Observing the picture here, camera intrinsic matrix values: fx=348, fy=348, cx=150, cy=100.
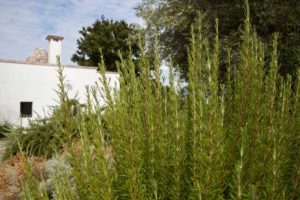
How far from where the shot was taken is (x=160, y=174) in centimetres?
187

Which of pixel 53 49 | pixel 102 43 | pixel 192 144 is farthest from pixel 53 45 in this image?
pixel 192 144

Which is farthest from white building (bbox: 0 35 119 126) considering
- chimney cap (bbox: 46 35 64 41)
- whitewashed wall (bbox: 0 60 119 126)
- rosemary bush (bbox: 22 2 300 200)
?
rosemary bush (bbox: 22 2 300 200)

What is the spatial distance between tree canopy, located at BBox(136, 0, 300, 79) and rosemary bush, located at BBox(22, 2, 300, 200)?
23.7 ft

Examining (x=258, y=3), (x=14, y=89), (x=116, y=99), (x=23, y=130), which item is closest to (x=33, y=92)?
(x=14, y=89)

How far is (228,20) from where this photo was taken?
1174 centimetres

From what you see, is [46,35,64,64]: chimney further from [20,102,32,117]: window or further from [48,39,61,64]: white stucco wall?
[20,102,32,117]: window

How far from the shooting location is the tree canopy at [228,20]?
10594 millimetres

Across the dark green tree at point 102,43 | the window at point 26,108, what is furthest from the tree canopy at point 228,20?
the dark green tree at point 102,43

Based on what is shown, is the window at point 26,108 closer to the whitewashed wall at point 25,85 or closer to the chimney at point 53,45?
the whitewashed wall at point 25,85

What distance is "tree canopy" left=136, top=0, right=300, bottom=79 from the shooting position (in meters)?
10.6

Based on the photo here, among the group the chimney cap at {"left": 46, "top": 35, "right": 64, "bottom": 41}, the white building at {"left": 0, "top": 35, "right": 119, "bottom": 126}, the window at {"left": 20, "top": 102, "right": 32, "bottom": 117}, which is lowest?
the window at {"left": 20, "top": 102, "right": 32, "bottom": 117}

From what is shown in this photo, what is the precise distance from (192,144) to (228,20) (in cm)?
1062

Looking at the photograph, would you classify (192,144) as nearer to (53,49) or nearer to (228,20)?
(228,20)

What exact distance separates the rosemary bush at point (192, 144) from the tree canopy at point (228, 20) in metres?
7.22
